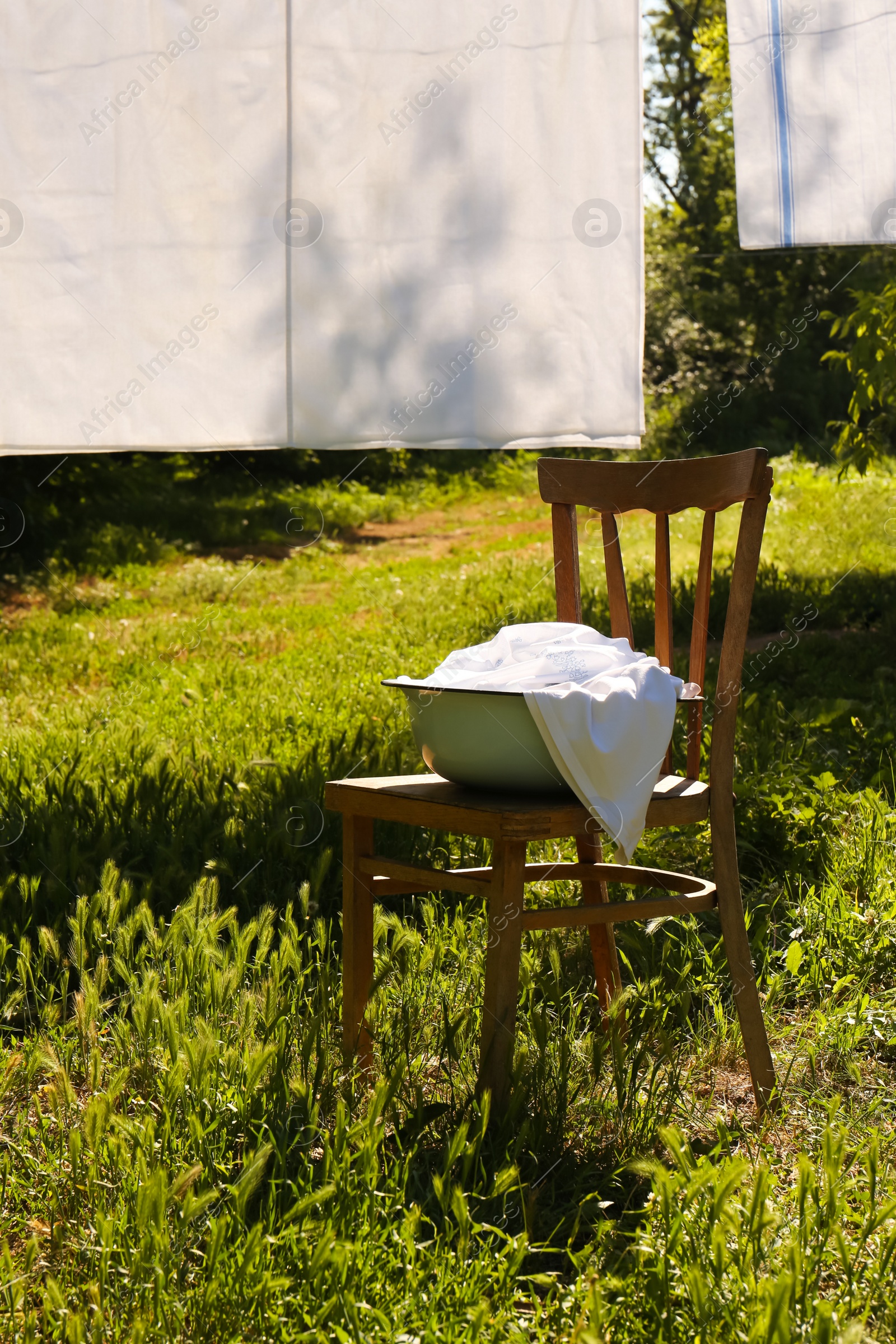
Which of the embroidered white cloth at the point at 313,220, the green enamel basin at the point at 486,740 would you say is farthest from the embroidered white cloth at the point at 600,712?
the embroidered white cloth at the point at 313,220

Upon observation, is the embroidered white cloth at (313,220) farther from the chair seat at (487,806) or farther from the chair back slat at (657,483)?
→ the chair seat at (487,806)

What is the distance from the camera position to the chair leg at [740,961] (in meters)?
2.03

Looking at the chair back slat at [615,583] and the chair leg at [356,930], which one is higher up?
the chair back slat at [615,583]

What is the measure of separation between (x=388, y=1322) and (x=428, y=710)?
86 centimetres

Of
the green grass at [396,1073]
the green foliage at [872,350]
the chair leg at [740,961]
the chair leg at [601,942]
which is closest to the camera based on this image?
the green grass at [396,1073]

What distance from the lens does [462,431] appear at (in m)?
2.57

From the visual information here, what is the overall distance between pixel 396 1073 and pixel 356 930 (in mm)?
383

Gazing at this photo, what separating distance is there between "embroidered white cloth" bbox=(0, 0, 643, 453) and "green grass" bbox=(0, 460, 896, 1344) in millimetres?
1025

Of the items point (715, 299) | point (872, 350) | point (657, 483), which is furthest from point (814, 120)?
point (715, 299)

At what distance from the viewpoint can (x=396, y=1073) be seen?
174 centimetres

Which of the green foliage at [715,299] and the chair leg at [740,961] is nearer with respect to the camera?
the chair leg at [740,961]

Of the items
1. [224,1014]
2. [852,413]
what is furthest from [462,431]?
[852,413]

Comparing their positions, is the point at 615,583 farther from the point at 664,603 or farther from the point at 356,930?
the point at 356,930

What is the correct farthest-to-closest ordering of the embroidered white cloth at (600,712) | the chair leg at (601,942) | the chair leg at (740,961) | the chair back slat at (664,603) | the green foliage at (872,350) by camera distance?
the green foliage at (872,350) < the chair leg at (601,942) < the chair back slat at (664,603) < the chair leg at (740,961) < the embroidered white cloth at (600,712)
